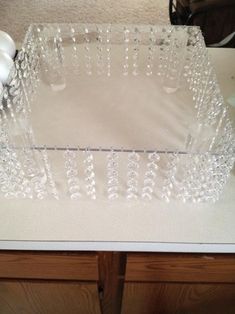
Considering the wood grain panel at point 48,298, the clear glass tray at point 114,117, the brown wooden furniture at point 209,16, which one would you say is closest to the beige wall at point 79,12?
the brown wooden furniture at point 209,16

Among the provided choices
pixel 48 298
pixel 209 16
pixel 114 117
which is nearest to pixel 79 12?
pixel 209 16

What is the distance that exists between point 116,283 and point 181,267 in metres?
0.17

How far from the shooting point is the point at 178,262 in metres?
0.56

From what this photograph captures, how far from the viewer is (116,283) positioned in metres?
0.66

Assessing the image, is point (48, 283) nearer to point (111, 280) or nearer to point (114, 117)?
point (111, 280)

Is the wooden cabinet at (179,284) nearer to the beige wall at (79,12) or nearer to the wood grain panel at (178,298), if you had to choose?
the wood grain panel at (178,298)

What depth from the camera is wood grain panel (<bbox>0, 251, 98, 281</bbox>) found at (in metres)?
0.55

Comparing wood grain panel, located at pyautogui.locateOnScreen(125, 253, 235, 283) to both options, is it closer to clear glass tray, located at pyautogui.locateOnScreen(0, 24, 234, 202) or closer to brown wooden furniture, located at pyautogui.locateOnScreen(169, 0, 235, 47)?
clear glass tray, located at pyautogui.locateOnScreen(0, 24, 234, 202)

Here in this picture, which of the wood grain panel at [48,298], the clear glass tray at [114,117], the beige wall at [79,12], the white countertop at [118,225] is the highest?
the beige wall at [79,12]

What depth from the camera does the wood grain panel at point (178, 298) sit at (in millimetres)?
628

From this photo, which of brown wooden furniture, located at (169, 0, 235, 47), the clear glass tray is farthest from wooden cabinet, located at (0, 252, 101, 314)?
brown wooden furniture, located at (169, 0, 235, 47)

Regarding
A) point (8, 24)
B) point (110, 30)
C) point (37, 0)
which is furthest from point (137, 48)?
point (37, 0)

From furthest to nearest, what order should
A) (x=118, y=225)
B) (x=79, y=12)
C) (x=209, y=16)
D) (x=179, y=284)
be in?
(x=79, y=12), (x=209, y=16), (x=179, y=284), (x=118, y=225)

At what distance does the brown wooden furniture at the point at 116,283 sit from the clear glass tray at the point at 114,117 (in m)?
0.12
